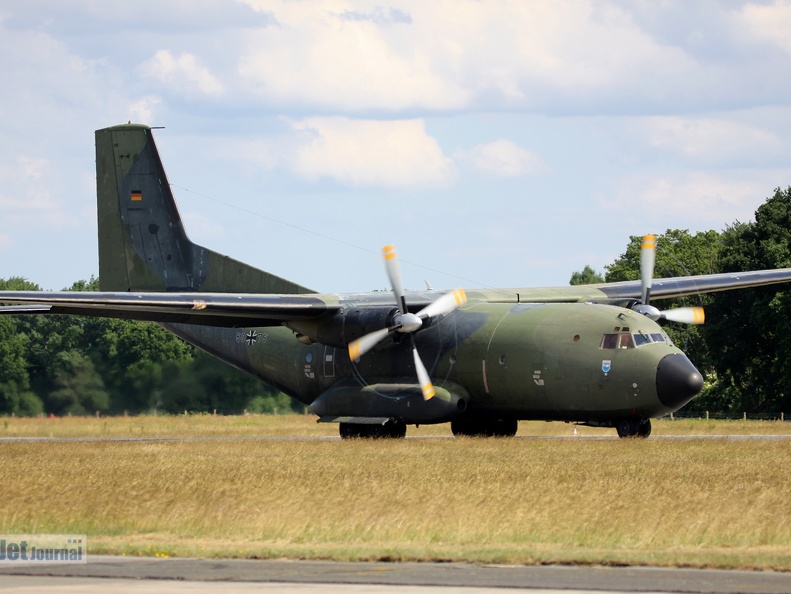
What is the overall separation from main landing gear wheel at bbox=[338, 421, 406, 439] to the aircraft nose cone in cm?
763

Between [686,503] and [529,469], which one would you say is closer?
[686,503]

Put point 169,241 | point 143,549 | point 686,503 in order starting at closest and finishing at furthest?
point 143,549 < point 686,503 < point 169,241

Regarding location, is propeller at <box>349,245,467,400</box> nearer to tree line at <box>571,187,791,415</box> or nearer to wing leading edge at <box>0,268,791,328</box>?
wing leading edge at <box>0,268,791,328</box>

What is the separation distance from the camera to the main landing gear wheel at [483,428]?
35.9 metres

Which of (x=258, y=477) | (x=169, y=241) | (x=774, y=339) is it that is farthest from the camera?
(x=774, y=339)

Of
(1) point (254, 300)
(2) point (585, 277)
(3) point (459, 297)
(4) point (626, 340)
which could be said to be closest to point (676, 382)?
(4) point (626, 340)

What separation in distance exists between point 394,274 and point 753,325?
109 feet

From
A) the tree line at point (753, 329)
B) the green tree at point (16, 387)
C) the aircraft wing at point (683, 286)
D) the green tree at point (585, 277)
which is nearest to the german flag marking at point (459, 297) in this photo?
the aircraft wing at point (683, 286)

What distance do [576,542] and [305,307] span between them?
58.9 feet

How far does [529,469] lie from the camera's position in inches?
981

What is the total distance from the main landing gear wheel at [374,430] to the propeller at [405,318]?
2.06 metres

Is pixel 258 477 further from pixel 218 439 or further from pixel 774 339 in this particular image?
pixel 774 339

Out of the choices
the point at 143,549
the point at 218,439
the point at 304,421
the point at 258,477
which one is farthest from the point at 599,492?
the point at 304,421

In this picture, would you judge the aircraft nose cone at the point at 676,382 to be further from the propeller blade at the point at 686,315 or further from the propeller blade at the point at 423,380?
the propeller blade at the point at 423,380
